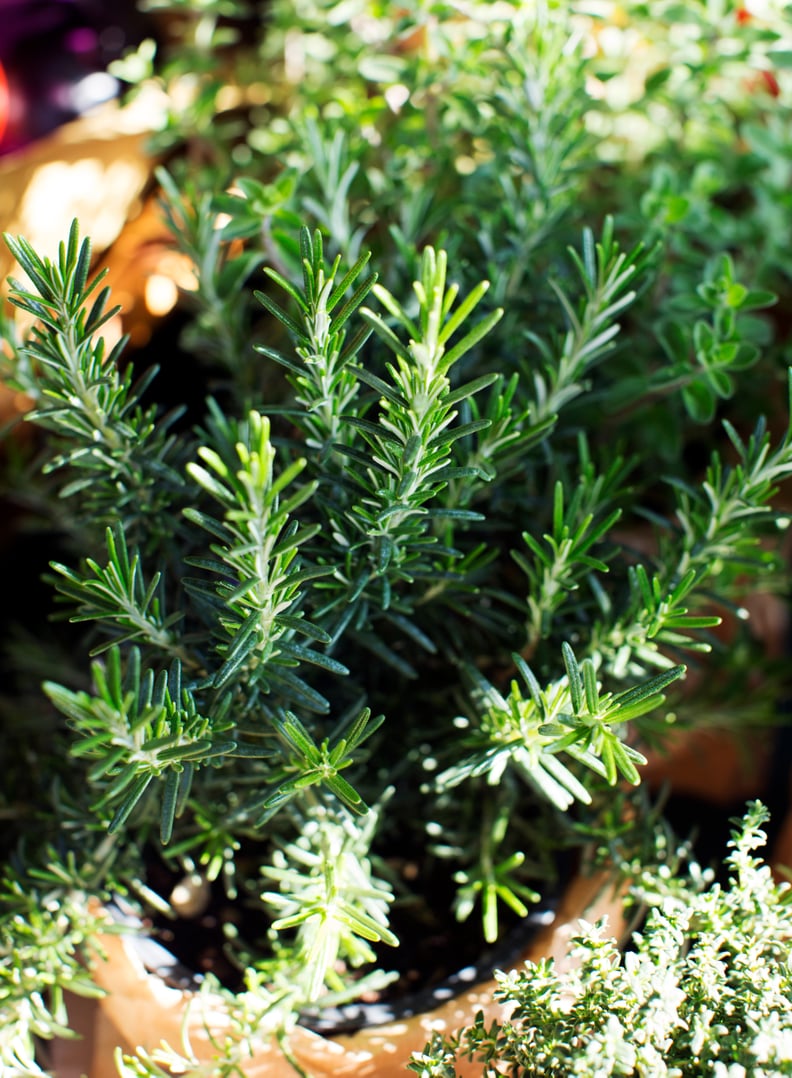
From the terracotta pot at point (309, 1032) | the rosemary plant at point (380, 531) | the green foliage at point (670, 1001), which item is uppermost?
the rosemary plant at point (380, 531)

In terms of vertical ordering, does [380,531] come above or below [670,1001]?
above

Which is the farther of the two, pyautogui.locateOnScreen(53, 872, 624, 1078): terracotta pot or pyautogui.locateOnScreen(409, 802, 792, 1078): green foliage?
pyautogui.locateOnScreen(53, 872, 624, 1078): terracotta pot

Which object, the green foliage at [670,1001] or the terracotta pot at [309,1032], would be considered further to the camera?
the terracotta pot at [309,1032]

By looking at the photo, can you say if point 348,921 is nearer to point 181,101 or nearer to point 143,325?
point 143,325

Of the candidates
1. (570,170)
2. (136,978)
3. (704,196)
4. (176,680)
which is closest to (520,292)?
(570,170)

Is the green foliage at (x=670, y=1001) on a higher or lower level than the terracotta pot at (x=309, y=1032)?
higher
